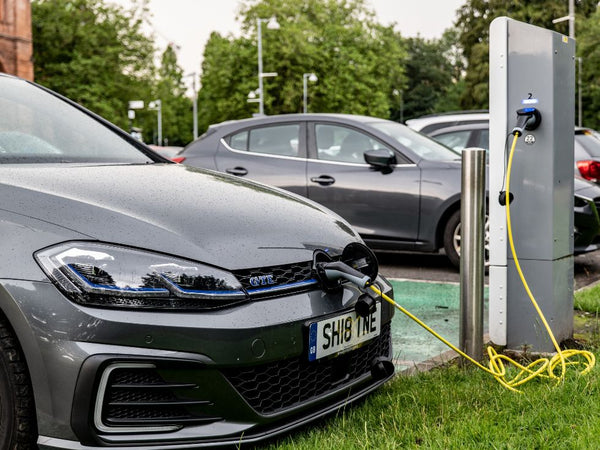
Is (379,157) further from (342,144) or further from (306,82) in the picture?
(306,82)

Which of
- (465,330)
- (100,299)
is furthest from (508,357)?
(100,299)

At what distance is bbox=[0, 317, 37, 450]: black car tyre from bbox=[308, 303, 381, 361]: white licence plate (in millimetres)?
911

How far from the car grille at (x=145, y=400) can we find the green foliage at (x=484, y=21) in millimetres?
56230

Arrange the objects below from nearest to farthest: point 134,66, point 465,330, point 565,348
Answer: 1. point 465,330
2. point 565,348
3. point 134,66

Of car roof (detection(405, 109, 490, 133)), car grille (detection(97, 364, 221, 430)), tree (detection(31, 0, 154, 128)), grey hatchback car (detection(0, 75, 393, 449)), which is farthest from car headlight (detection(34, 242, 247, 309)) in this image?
tree (detection(31, 0, 154, 128))

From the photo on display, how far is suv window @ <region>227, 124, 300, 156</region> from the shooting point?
8.10 metres

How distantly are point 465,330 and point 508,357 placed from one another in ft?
1.01

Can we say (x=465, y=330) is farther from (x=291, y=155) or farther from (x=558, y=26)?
(x=558, y=26)

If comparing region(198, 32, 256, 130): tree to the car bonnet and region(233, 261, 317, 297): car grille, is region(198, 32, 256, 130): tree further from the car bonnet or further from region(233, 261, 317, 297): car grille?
region(233, 261, 317, 297): car grille

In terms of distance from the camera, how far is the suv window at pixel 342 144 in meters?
7.78

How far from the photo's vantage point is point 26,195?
264 centimetres

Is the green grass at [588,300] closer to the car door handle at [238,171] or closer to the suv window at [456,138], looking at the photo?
the car door handle at [238,171]

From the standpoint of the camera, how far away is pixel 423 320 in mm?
5398

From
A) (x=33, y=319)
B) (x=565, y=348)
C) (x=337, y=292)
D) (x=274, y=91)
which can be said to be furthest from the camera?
(x=274, y=91)
